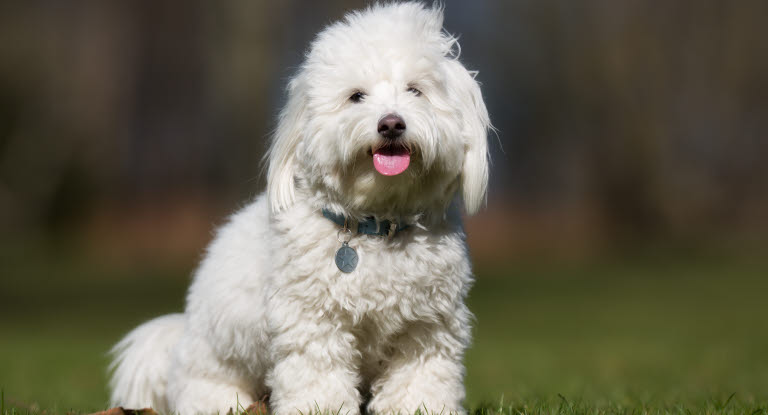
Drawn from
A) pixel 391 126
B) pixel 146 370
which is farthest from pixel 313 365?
pixel 146 370

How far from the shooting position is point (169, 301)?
15.9 meters

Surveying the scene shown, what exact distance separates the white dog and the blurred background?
37.4 ft

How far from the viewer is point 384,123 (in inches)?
150

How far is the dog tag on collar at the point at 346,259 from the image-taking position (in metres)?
3.99

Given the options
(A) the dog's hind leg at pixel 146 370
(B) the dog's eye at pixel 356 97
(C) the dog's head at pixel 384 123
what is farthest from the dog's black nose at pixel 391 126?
(A) the dog's hind leg at pixel 146 370

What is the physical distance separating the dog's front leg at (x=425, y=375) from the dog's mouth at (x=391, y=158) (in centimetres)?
74

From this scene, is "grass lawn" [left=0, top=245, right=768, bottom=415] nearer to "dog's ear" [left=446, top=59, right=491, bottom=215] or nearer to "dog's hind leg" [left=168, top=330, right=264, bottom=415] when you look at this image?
"dog's hind leg" [left=168, top=330, right=264, bottom=415]

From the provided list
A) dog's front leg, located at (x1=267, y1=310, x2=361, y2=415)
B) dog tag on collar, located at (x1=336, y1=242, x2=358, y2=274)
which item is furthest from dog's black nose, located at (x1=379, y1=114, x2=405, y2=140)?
dog's front leg, located at (x1=267, y1=310, x2=361, y2=415)

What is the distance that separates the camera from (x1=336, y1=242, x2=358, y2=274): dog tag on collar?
13.1 ft

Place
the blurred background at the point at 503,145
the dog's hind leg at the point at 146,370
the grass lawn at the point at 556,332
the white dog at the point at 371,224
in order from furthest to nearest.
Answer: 1. the blurred background at the point at 503,145
2. the grass lawn at the point at 556,332
3. the dog's hind leg at the point at 146,370
4. the white dog at the point at 371,224

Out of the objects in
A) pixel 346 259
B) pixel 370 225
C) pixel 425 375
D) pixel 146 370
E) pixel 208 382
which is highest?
pixel 370 225

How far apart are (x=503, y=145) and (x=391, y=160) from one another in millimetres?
14516

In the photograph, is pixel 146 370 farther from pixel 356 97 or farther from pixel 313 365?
pixel 356 97

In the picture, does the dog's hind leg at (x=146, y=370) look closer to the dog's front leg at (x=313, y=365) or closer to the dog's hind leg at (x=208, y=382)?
the dog's hind leg at (x=208, y=382)
